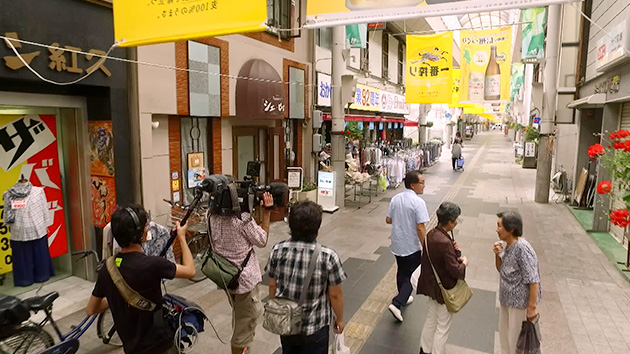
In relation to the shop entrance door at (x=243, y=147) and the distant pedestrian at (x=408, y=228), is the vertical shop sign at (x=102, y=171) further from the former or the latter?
the distant pedestrian at (x=408, y=228)

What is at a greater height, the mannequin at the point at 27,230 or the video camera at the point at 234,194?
the video camera at the point at 234,194

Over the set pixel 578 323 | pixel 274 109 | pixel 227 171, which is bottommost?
pixel 578 323

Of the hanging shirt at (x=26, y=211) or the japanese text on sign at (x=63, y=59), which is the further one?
the hanging shirt at (x=26, y=211)

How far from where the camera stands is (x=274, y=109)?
32.5 ft

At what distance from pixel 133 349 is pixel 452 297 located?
2.88 meters

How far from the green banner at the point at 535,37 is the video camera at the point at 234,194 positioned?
12946 millimetres

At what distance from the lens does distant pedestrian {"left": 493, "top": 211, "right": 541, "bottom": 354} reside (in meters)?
3.64

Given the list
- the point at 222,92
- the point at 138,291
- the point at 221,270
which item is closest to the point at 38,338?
the point at 221,270

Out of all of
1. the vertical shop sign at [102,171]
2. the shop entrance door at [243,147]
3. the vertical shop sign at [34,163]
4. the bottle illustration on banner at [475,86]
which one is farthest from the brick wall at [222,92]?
the bottle illustration on banner at [475,86]

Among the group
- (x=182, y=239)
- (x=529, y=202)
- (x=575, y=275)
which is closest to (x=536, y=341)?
(x=182, y=239)

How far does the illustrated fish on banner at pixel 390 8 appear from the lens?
361 centimetres

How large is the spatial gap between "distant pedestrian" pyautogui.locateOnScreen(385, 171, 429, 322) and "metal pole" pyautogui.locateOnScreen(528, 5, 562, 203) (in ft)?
33.3

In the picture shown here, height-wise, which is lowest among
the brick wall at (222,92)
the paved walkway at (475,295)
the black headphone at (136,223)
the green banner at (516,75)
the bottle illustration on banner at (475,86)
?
the paved walkway at (475,295)

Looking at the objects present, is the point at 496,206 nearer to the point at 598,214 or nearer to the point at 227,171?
the point at 598,214
